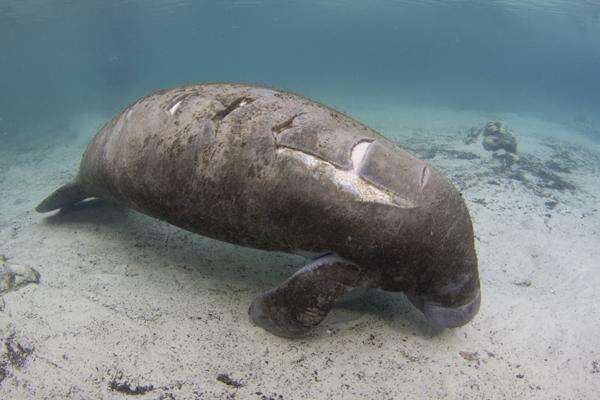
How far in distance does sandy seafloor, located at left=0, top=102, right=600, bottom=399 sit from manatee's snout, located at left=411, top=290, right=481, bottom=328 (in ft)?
0.94

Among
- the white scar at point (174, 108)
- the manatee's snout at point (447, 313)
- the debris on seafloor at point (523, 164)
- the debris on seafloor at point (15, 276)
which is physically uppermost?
the white scar at point (174, 108)

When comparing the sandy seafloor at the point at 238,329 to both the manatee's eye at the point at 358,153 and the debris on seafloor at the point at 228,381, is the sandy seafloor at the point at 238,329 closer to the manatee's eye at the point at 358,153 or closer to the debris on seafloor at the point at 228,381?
the debris on seafloor at the point at 228,381

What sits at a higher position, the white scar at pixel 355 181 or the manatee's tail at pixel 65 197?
the white scar at pixel 355 181

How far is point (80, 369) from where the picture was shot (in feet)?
9.82

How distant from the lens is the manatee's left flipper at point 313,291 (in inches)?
119

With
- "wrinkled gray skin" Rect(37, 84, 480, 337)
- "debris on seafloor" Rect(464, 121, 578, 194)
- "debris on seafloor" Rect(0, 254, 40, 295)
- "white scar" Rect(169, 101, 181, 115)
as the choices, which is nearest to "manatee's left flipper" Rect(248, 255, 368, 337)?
"wrinkled gray skin" Rect(37, 84, 480, 337)

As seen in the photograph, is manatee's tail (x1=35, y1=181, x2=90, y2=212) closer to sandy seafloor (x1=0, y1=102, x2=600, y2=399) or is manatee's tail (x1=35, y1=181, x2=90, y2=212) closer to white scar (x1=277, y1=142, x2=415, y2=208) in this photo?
sandy seafloor (x1=0, y1=102, x2=600, y2=399)

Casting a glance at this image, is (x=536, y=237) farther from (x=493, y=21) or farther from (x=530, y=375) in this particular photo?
(x=493, y=21)

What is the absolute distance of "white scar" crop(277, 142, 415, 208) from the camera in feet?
9.46

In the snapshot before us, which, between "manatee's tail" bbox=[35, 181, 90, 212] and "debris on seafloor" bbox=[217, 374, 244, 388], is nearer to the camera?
"debris on seafloor" bbox=[217, 374, 244, 388]

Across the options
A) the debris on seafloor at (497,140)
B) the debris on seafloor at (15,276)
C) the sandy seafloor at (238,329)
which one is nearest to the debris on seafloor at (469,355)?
the sandy seafloor at (238,329)

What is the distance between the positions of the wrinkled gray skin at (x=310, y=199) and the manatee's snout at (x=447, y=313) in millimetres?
10

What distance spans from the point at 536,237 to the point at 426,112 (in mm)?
22765

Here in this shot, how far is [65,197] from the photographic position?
18.8 feet
